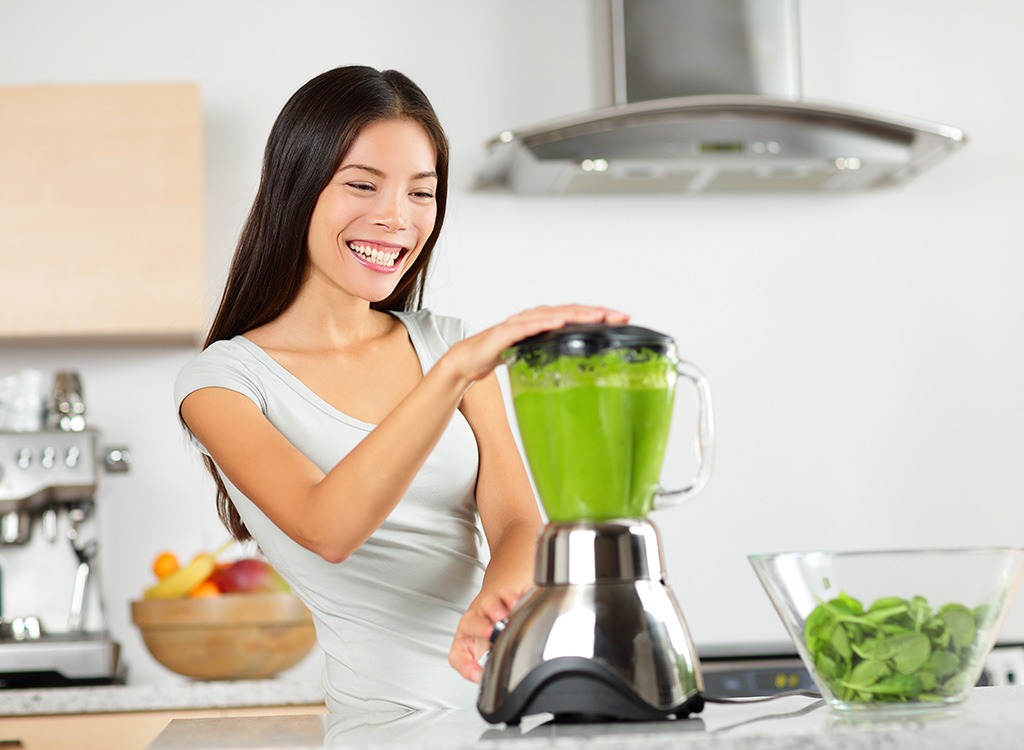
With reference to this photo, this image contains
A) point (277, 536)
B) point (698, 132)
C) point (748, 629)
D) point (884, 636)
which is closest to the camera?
point (884, 636)

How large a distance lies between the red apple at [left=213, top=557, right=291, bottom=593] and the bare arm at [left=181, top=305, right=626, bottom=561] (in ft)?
4.04

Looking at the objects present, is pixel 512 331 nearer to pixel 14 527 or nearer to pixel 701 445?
pixel 701 445

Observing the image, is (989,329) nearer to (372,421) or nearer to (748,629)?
(748,629)

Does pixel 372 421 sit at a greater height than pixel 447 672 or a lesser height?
greater

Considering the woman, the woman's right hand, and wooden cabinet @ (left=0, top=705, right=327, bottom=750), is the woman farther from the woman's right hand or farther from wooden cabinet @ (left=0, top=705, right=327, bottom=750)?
wooden cabinet @ (left=0, top=705, right=327, bottom=750)

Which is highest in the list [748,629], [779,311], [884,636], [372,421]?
[779,311]

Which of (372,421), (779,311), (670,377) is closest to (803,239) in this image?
(779,311)

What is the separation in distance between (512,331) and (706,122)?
164 centimetres

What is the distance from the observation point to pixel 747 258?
2.89 meters

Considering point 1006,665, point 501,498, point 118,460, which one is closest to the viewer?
point 501,498

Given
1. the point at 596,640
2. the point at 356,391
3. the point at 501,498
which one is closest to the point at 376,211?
the point at 356,391

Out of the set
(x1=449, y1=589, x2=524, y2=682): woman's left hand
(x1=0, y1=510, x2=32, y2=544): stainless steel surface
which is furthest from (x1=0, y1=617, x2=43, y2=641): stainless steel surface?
(x1=449, y1=589, x2=524, y2=682): woman's left hand

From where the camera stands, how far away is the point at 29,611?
99.7 inches

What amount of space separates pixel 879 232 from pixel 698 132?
0.73m
